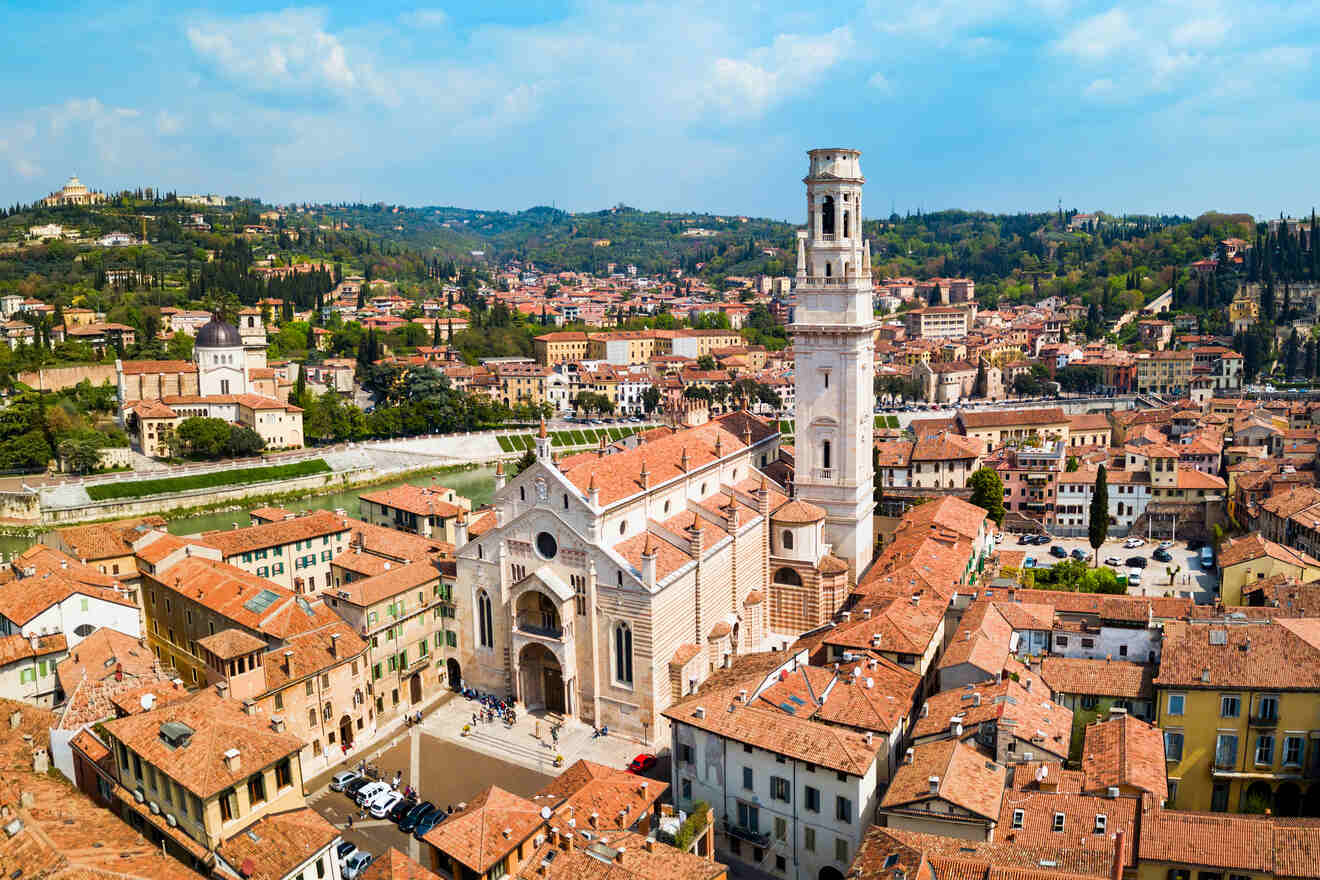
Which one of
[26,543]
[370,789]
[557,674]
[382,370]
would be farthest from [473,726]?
[382,370]

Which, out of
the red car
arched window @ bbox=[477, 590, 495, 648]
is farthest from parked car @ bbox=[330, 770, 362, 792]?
the red car

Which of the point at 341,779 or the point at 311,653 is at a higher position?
the point at 311,653

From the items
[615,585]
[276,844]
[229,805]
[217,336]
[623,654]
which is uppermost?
[217,336]

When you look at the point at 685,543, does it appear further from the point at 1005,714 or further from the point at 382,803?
the point at 1005,714

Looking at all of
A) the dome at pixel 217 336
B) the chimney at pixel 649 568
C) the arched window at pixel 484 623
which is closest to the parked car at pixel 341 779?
the arched window at pixel 484 623

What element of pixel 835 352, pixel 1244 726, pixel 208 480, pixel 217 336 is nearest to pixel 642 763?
pixel 1244 726

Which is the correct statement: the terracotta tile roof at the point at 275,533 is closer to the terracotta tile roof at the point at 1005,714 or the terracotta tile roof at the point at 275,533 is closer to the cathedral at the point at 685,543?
the cathedral at the point at 685,543

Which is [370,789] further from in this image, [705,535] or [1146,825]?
[1146,825]
